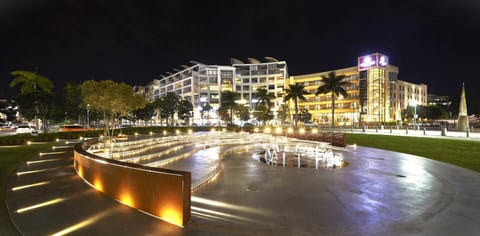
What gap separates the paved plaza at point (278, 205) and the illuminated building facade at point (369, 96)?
280ft

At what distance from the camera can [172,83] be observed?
128 metres

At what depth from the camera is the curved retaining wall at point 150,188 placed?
5254 mm

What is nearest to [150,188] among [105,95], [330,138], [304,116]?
[105,95]

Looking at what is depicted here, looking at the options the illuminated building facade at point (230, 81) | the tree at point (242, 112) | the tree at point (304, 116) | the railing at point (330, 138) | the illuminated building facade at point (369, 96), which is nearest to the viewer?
the railing at point (330, 138)

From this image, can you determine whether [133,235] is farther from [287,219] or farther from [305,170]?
[305,170]

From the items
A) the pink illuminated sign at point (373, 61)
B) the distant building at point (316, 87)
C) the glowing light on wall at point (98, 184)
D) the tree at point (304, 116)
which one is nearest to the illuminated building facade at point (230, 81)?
the distant building at point (316, 87)

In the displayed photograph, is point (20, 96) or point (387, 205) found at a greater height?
point (20, 96)

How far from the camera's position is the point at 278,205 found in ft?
21.7

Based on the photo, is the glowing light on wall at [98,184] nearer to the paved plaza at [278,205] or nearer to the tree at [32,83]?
the paved plaza at [278,205]

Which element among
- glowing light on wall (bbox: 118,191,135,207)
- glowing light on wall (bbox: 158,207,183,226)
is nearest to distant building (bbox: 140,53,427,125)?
glowing light on wall (bbox: 118,191,135,207)

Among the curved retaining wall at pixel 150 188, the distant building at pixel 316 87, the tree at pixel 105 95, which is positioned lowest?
the curved retaining wall at pixel 150 188

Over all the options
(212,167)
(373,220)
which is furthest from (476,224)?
(212,167)

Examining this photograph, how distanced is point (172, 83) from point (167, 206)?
128 meters

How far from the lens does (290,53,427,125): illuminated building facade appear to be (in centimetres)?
A: 9162
